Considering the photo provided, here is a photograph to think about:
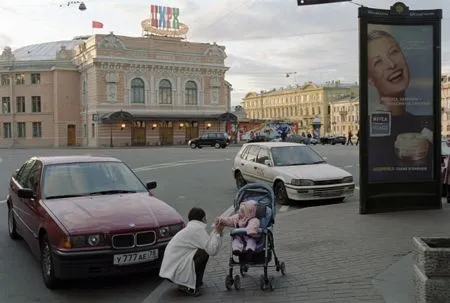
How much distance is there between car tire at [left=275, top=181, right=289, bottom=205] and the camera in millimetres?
14055

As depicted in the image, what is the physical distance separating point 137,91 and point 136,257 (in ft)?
226

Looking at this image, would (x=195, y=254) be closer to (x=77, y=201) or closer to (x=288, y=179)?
(x=77, y=201)

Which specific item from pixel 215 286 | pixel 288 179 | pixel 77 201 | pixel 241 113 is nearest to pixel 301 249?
pixel 215 286

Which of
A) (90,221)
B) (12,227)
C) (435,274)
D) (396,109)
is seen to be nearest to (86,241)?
(90,221)

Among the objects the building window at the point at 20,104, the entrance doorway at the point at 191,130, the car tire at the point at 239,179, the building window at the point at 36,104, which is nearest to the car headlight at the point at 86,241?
the car tire at the point at 239,179

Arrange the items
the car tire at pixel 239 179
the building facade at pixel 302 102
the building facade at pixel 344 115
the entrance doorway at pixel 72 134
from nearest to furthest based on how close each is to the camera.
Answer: the car tire at pixel 239 179 → the entrance doorway at pixel 72 134 → the building facade at pixel 344 115 → the building facade at pixel 302 102

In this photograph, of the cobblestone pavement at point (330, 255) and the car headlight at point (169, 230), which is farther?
the car headlight at point (169, 230)

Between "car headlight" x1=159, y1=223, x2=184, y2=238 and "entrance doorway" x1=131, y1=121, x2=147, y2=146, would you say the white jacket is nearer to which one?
"car headlight" x1=159, y1=223, x2=184, y2=238

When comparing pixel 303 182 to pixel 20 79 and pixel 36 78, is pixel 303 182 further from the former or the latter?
pixel 20 79

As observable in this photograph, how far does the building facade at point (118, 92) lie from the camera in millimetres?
71500

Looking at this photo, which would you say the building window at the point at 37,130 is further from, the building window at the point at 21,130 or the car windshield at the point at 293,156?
the car windshield at the point at 293,156

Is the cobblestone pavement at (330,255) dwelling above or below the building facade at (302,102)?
below

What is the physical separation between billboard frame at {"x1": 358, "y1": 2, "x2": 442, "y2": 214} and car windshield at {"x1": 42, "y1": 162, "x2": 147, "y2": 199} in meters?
4.62

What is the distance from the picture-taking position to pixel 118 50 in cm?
7194
